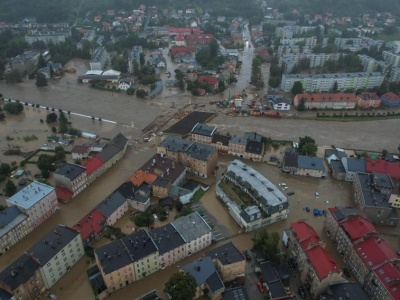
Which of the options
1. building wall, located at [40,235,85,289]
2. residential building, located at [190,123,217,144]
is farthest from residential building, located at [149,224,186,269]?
residential building, located at [190,123,217,144]

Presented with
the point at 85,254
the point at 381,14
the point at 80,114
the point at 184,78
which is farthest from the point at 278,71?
the point at 381,14

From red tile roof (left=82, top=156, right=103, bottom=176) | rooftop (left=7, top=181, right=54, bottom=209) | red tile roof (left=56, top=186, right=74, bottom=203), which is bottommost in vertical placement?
red tile roof (left=56, top=186, right=74, bottom=203)

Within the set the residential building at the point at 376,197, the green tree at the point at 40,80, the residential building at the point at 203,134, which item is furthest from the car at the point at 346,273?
the green tree at the point at 40,80

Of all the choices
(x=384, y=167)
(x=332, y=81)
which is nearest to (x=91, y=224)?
(x=384, y=167)

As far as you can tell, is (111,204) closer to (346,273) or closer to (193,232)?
(193,232)

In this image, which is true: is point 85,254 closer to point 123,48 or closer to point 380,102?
point 380,102

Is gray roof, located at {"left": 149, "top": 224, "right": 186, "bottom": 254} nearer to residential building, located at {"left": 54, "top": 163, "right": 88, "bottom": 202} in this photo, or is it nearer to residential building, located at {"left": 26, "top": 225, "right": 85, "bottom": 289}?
residential building, located at {"left": 26, "top": 225, "right": 85, "bottom": 289}

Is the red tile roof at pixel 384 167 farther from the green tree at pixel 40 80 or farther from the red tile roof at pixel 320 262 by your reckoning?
the green tree at pixel 40 80
